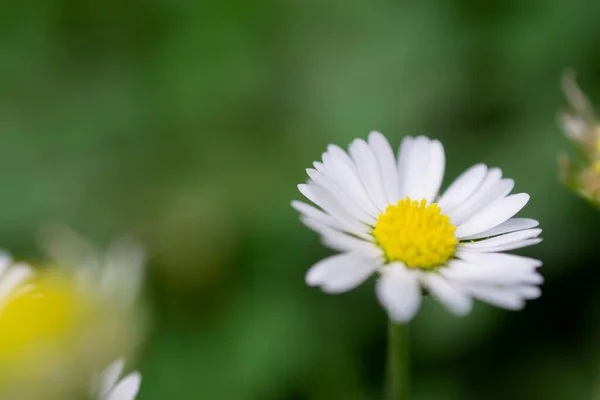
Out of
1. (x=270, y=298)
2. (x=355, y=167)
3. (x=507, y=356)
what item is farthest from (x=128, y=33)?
(x=355, y=167)

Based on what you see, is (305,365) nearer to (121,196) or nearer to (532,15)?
(121,196)

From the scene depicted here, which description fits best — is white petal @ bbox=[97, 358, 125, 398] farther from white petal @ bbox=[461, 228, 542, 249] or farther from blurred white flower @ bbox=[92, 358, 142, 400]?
white petal @ bbox=[461, 228, 542, 249]

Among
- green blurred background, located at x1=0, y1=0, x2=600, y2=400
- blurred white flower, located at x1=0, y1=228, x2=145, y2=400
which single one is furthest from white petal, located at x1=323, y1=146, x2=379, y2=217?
green blurred background, located at x1=0, y1=0, x2=600, y2=400

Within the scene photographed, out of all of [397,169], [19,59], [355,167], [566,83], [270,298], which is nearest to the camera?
[355,167]

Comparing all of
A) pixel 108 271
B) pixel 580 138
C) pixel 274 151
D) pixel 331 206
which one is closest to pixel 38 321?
pixel 108 271

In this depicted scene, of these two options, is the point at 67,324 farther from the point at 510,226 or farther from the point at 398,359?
the point at 510,226

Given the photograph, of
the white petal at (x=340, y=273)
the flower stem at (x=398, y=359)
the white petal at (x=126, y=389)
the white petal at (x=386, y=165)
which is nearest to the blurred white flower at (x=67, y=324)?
the white petal at (x=126, y=389)
